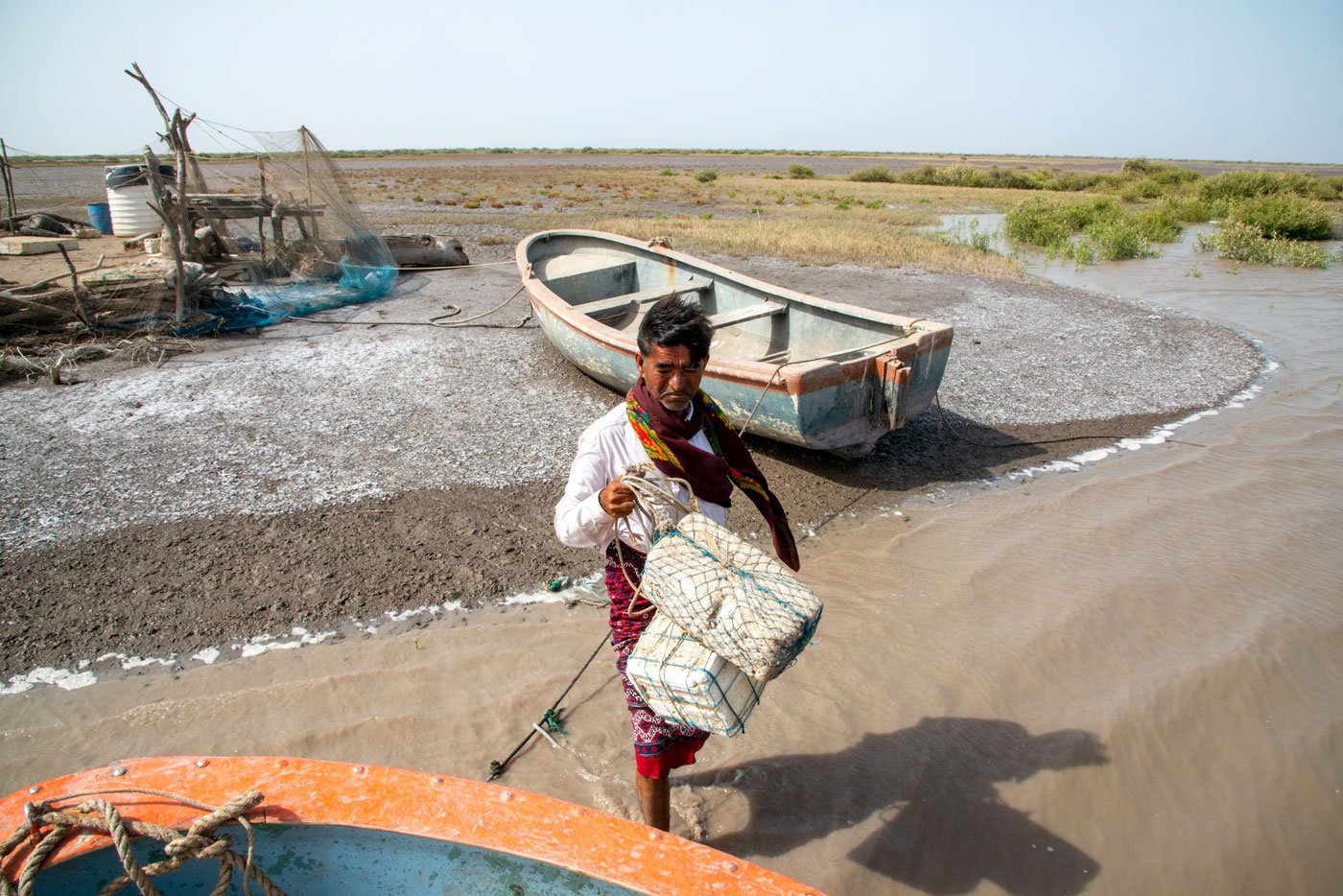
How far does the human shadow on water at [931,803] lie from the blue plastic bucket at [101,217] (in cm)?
1639

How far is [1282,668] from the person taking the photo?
3.74 meters

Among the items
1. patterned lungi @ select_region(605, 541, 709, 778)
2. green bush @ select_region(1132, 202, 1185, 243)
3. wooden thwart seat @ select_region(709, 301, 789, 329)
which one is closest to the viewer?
patterned lungi @ select_region(605, 541, 709, 778)

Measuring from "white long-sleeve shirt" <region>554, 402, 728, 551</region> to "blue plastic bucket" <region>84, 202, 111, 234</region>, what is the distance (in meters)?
16.2

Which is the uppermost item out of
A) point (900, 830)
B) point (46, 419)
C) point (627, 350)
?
point (627, 350)

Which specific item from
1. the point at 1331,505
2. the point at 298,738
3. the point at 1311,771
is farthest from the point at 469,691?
the point at 1331,505

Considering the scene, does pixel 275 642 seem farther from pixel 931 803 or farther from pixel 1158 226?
pixel 1158 226

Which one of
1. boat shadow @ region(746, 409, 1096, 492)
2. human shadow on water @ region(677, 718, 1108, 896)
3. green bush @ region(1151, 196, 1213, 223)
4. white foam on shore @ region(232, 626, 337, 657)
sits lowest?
human shadow on water @ region(677, 718, 1108, 896)

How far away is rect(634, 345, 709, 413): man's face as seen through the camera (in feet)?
7.10

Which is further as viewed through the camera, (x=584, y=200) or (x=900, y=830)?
(x=584, y=200)

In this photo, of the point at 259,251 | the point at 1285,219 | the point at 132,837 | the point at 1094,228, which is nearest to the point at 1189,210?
the point at 1285,219

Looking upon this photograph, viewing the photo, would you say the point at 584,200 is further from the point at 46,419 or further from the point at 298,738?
the point at 298,738

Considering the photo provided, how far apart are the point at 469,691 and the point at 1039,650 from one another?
2.77 metres

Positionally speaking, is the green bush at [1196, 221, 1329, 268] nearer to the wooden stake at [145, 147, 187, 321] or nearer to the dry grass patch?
the dry grass patch

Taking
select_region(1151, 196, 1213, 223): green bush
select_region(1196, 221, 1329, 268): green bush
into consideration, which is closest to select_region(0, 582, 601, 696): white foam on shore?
select_region(1196, 221, 1329, 268): green bush
